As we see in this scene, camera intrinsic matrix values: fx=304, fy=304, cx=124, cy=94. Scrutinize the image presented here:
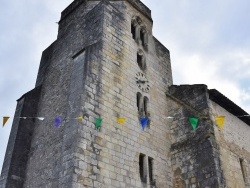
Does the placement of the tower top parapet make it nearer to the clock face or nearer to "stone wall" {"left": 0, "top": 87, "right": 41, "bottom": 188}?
the clock face

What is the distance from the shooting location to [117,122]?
959cm

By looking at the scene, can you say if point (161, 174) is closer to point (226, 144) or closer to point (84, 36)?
point (226, 144)

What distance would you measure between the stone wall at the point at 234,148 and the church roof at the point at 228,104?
158 millimetres

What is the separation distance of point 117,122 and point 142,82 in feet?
8.34

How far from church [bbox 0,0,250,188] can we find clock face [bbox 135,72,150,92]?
6cm

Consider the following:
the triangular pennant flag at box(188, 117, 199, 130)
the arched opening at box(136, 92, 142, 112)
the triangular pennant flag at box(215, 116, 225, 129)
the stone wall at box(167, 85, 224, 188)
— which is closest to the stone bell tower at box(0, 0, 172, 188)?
the arched opening at box(136, 92, 142, 112)

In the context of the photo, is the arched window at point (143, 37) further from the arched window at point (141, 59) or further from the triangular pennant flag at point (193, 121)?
the triangular pennant flag at point (193, 121)

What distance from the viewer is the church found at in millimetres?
8680

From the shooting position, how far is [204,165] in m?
9.88

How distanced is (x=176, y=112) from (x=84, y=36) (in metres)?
4.64

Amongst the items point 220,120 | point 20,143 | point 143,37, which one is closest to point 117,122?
point 220,120

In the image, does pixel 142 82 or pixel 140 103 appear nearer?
pixel 140 103

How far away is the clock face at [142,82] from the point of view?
449 inches

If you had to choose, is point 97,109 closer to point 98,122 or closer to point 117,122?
point 98,122
